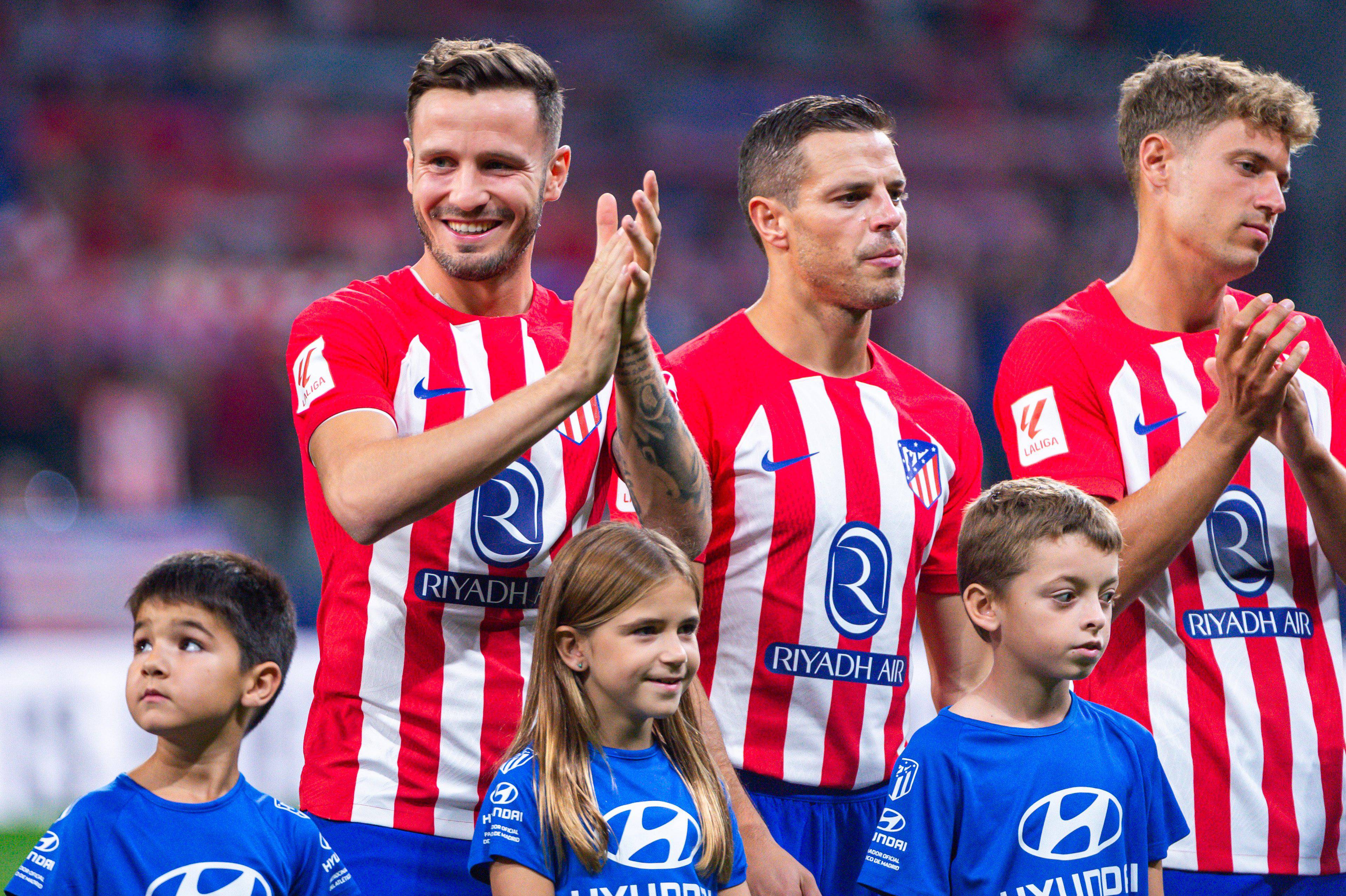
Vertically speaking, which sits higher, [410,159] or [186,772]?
[410,159]

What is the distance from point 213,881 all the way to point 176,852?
0.27 ft

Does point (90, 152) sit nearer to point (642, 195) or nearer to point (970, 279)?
point (970, 279)

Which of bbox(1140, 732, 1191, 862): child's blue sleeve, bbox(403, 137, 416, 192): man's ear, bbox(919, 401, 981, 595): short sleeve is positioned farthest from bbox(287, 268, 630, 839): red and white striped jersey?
bbox(1140, 732, 1191, 862): child's blue sleeve

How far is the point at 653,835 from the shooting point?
247 cm

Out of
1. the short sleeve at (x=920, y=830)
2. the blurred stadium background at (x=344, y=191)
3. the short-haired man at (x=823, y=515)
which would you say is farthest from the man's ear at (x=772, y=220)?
the blurred stadium background at (x=344, y=191)

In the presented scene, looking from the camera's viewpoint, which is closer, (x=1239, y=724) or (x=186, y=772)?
(x=186, y=772)

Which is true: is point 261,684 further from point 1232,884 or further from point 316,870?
point 1232,884

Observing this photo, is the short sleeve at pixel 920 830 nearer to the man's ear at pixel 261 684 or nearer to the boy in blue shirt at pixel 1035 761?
the boy in blue shirt at pixel 1035 761

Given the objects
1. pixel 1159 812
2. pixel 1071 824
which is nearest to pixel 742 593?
pixel 1071 824

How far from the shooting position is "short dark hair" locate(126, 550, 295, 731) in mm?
2709

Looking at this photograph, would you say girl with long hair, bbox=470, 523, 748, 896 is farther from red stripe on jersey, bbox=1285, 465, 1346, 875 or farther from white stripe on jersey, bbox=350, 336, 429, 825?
red stripe on jersey, bbox=1285, 465, 1346, 875

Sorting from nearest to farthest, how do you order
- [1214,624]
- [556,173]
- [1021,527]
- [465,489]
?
[465,489], [1021,527], [1214,624], [556,173]

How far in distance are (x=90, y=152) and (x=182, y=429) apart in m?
3.33

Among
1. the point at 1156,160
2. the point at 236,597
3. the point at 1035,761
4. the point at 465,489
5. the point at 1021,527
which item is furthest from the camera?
the point at 1156,160
